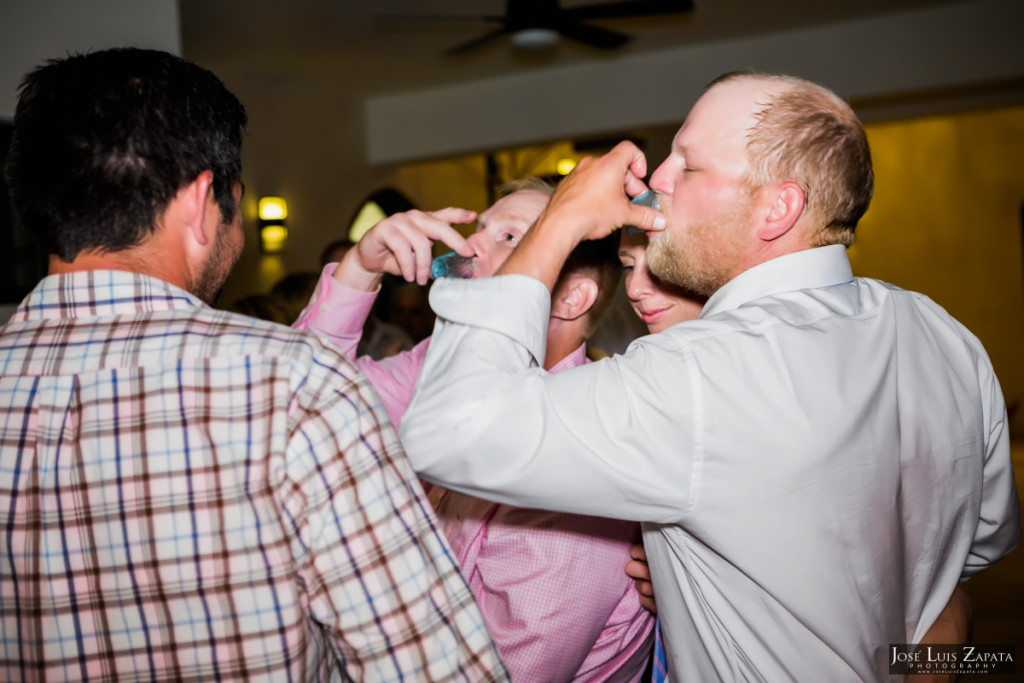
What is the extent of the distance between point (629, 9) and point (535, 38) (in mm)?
622

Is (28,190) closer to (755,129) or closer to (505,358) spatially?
(505,358)

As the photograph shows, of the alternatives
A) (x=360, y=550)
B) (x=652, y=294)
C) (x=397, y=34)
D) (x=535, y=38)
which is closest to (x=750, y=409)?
(x=360, y=550)

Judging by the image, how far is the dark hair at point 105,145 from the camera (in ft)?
3.09

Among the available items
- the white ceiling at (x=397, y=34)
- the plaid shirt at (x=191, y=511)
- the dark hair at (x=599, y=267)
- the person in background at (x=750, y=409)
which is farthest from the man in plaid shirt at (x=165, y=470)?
the white ceiling at (x=397, y=34)

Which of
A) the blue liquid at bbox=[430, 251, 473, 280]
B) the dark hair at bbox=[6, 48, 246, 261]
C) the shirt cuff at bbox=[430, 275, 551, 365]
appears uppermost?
the dark hair at bbox=[6, 48, 246, 261]

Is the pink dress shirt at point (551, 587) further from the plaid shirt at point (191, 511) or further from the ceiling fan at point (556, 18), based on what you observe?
the ceiling fan at point (556, 18)

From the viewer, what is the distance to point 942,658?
1242mm

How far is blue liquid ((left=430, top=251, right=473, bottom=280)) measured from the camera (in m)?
1.57

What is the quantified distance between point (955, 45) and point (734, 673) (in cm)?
644

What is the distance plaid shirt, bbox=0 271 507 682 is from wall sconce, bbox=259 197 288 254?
6.33m

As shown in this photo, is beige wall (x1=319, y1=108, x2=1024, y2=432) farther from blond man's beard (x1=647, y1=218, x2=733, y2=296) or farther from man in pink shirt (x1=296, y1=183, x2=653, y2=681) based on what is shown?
blond man's beard (x1=647, y1=218, x2=733, y2=296)

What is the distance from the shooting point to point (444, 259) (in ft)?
5.22

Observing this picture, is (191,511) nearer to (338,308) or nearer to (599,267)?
(338,308)

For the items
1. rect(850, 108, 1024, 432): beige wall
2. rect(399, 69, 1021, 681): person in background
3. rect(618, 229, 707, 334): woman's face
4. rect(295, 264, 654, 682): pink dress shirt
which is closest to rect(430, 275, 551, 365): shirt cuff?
rect(399, 69, 1021, 681): person in background
